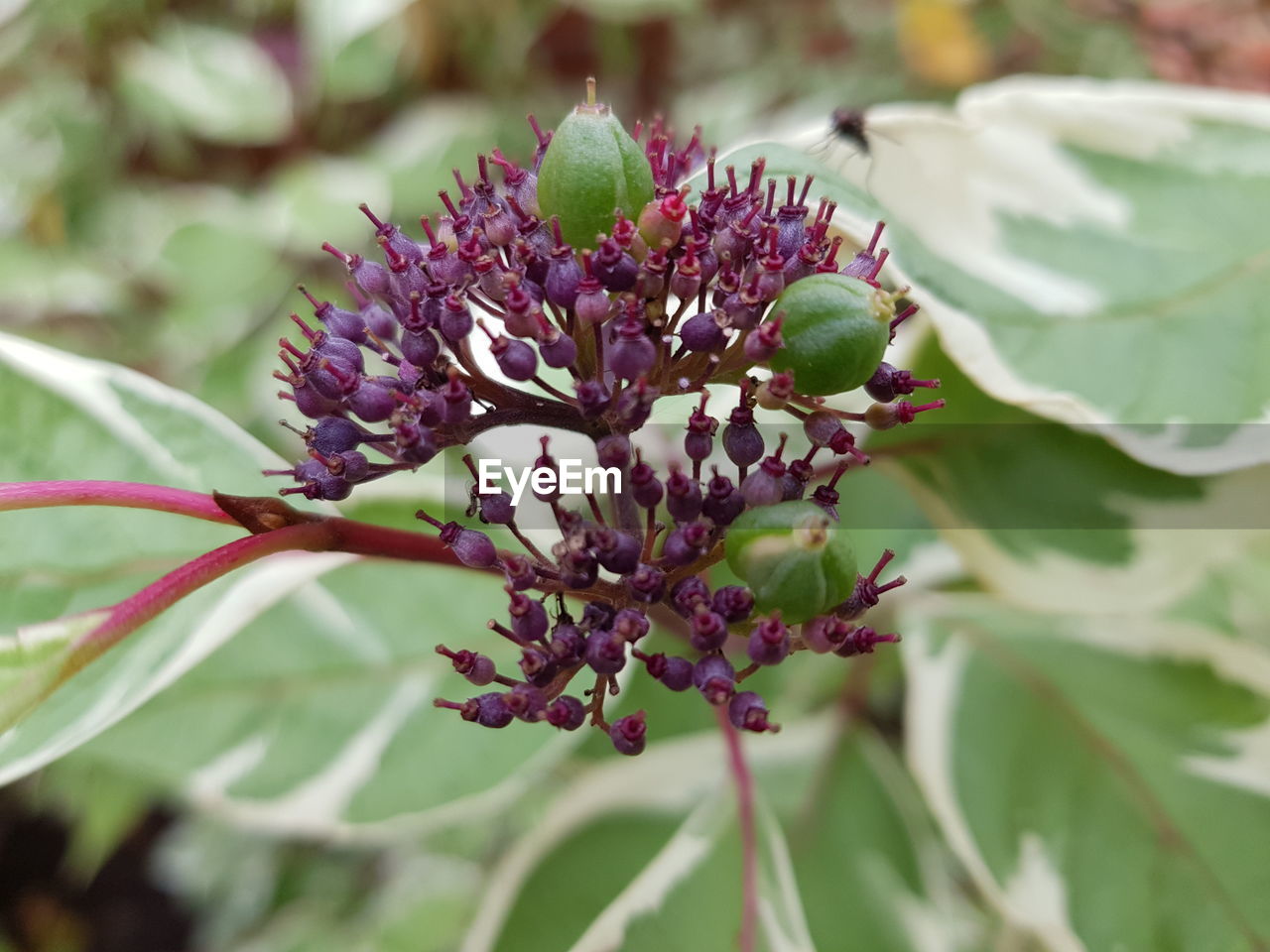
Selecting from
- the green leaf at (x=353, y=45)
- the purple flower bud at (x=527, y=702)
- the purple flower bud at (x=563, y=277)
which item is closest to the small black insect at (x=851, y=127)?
the purple flower bud at (x=563, y=277)

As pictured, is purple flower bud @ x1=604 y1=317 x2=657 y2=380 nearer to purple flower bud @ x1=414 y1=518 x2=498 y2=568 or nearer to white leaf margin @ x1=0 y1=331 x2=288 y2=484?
purple flower bud @ x1=414 y1=518 x2=498 y2=568

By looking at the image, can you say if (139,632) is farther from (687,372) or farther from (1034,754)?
(1034,754)

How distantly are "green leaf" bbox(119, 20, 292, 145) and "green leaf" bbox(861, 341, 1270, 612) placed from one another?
1039 mm

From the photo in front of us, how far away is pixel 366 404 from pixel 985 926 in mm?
639

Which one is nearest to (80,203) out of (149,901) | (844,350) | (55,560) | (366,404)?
(149,901)

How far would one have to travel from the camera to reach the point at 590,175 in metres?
0.32

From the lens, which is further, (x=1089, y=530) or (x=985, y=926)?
(x=985, y=926)

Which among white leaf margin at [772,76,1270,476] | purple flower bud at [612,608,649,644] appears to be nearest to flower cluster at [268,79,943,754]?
purple flower bud at [612,608,649,644]

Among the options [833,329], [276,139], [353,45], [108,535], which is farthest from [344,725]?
[276,139]

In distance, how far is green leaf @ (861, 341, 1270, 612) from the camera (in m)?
0.48

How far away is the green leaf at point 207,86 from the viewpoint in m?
1.19

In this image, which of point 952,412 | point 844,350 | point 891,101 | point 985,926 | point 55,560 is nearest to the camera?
point 844,350

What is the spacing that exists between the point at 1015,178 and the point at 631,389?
0.30m

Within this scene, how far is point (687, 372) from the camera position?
35cm
